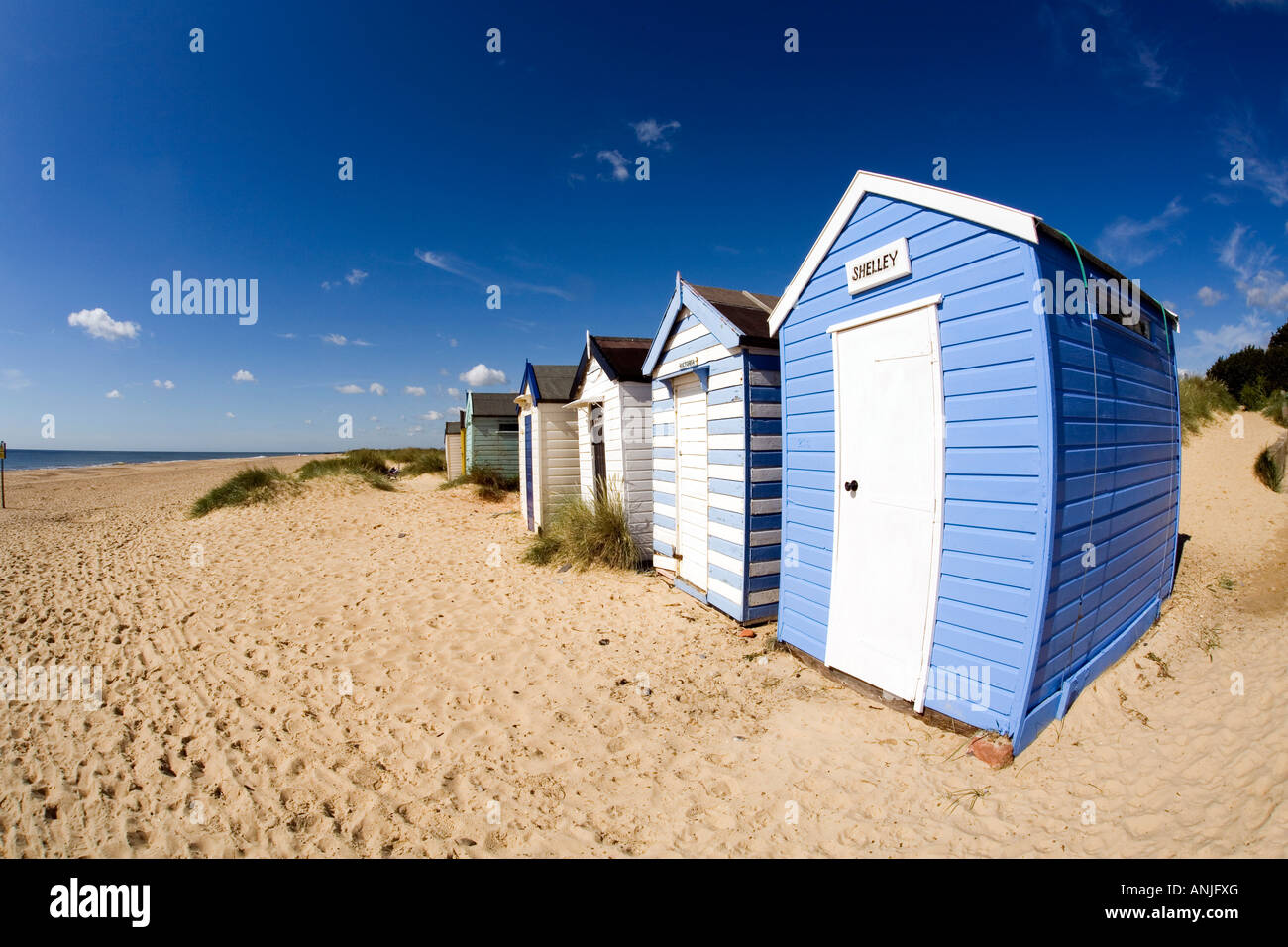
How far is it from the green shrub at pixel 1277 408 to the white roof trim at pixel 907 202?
18.6 meters

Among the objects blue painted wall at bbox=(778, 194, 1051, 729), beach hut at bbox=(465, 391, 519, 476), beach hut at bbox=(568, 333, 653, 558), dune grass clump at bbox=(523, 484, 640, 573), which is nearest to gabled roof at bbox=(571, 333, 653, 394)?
beach hut at bbox=(568, 333, 653, 558)

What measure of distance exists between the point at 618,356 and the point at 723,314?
3366 mm

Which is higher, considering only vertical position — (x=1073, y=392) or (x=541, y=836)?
(x=1073, y=392)

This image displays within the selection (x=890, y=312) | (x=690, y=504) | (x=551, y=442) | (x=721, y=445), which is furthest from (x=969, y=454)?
(x=551, y=442)

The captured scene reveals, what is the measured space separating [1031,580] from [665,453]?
507 cm

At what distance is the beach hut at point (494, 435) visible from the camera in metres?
20.7

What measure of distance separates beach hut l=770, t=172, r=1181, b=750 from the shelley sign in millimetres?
18

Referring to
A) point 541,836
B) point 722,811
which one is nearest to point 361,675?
point 541,836

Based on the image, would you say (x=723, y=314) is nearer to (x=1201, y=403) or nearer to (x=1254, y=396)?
(x=1201, y=403)

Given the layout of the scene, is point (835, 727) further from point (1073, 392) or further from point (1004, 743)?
point (1073, 392)

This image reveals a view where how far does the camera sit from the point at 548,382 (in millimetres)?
12141

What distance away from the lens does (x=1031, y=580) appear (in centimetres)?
325
